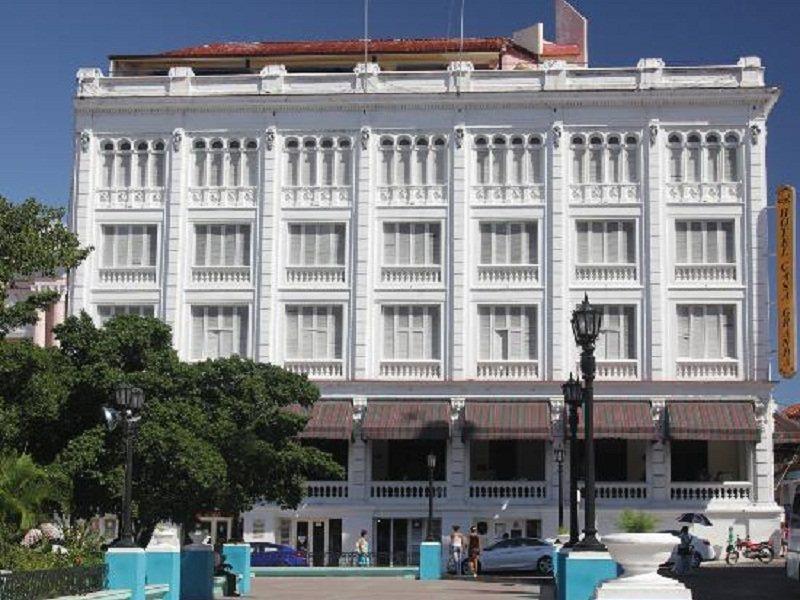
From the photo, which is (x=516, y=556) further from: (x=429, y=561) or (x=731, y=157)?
(x=731, y=157)

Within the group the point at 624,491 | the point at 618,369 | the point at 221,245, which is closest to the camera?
the point at 624,491

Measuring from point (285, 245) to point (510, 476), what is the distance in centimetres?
1185

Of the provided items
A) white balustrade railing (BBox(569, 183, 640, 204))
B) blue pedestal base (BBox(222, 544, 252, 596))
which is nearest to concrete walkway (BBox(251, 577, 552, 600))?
blue pedestal base (BBox(222, 544, 252, 596))

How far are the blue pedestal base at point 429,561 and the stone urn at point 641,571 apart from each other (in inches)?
1110

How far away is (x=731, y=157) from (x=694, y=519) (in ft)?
43.0

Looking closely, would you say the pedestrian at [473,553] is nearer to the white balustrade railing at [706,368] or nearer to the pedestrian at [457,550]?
the pedestrian at [457,550]

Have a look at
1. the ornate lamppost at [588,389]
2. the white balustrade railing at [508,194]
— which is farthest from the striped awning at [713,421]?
the ornate lamppost at [588,389]

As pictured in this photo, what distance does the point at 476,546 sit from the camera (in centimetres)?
4862

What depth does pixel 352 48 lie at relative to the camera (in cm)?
6194

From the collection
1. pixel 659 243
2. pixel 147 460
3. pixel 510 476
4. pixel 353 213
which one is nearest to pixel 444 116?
pixel 353 213

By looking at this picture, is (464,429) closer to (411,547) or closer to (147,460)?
(411,547)

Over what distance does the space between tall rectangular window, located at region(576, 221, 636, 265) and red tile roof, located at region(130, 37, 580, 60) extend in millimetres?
10131

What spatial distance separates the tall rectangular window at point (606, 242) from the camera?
55094mm

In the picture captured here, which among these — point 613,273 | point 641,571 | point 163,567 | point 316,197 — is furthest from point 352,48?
point 641,571
